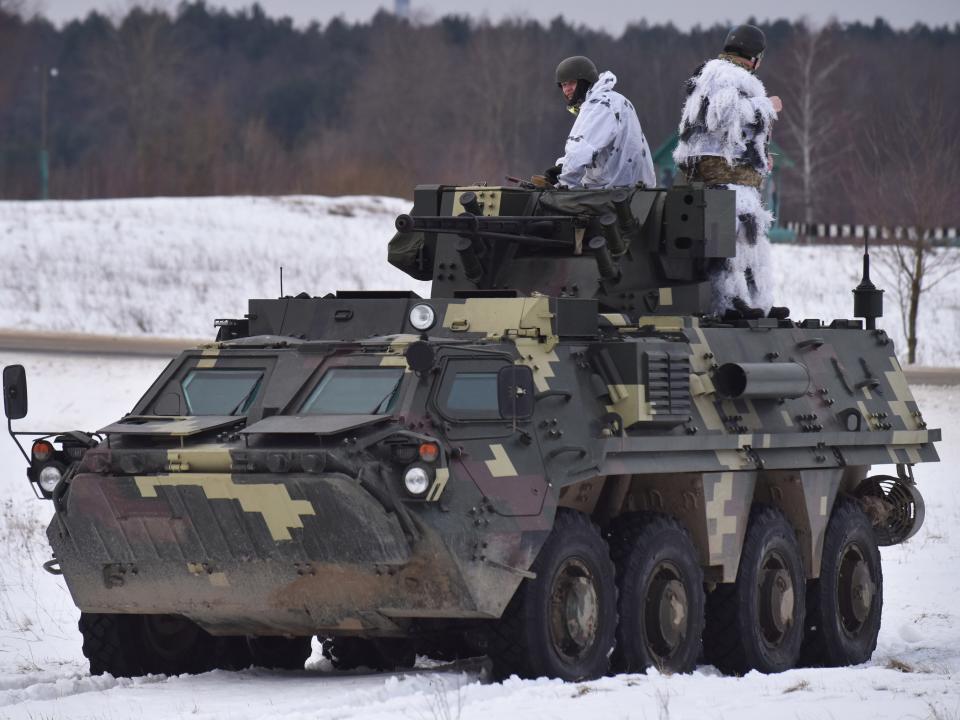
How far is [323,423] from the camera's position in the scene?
38.7 feet

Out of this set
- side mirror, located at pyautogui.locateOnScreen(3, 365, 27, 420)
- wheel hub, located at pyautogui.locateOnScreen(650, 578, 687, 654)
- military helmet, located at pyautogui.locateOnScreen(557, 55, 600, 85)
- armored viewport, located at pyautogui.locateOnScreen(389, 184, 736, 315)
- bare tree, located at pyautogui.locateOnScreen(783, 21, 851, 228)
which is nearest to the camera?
side mirror, located at pyautogui.locateOnScreen(3, 365, 27, 420)

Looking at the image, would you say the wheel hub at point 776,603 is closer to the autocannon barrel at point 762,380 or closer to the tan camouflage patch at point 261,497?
the autocannon barrel at point 762,380

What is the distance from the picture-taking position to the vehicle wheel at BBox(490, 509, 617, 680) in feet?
39.0

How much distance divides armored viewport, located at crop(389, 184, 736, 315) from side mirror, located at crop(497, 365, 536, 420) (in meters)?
2.28

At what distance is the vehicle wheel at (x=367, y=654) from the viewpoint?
13805 mm

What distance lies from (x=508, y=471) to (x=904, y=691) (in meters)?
2.42

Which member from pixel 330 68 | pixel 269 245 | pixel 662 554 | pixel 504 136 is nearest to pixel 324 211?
pixel 269 245

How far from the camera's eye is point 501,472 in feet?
38.6

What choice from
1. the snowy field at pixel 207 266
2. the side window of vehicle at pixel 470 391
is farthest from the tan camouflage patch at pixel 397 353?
the snowy field at pixel 207 266

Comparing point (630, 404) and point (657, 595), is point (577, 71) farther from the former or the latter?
point (657, 595)

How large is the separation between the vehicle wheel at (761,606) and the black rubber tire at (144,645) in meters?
3.30

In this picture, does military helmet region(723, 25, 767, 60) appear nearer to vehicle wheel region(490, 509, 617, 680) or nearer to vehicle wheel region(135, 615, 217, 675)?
vehicle wheel region(490, 509, 617, 680)

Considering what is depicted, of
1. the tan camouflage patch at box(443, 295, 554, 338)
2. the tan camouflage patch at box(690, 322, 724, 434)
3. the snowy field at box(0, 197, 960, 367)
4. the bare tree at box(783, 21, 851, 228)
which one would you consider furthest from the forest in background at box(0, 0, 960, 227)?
the tan camouflage patch at box(443, 295, 554, 338)

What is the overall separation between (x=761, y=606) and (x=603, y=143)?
11.2 ft
